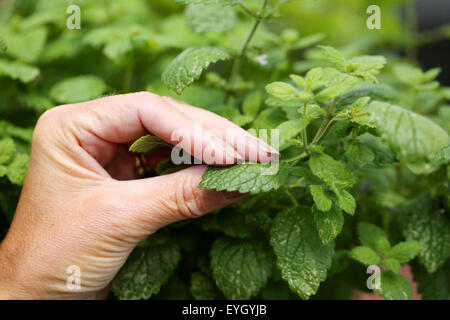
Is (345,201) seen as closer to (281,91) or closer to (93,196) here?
(281,91)

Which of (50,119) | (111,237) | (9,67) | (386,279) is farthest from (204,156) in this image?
(9,67)

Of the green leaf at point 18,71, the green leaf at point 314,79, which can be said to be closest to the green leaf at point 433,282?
the green leaf at point 314,79

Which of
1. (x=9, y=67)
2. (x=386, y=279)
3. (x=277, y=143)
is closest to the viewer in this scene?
(x=277, y=143)

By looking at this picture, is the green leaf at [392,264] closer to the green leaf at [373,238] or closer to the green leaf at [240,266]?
the green leaf at [373,238]

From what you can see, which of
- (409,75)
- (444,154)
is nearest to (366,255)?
(444,154)

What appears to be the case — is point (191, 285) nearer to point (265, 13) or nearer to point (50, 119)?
point (50, 119)

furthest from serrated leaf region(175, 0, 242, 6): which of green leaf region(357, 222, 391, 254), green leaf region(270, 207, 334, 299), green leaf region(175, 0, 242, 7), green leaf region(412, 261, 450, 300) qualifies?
green leaf region(412, 261, 450, 300)
